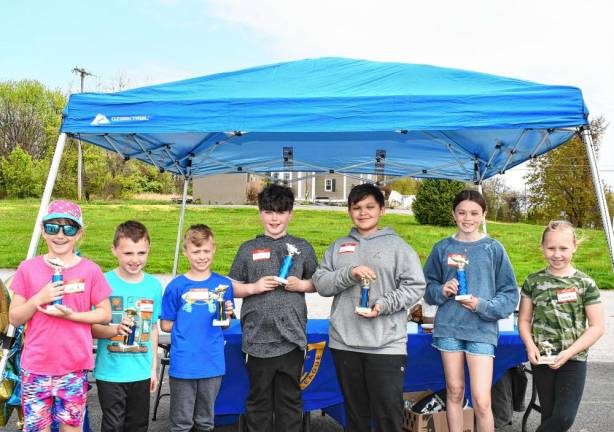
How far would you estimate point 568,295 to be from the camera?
3051mm

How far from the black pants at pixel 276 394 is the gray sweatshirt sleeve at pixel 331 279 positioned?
0.43 m

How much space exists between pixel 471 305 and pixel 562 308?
1.64ft

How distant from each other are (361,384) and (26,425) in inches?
68.4

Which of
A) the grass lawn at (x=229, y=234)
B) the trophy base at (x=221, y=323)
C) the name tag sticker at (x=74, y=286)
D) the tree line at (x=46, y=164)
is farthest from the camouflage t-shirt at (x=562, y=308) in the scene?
the tree line at (x=46, y=164)

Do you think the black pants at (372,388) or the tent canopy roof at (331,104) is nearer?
the black pants at (372,388)

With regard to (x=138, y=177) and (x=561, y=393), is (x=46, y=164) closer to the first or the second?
(x=138, y=177)

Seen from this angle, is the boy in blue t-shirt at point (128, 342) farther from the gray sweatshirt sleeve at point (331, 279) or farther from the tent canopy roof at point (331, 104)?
the gray sweatshirt sleeve at point (331, 279)

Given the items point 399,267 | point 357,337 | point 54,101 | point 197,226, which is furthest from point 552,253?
point 54,101

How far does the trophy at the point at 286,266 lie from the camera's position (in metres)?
3.08

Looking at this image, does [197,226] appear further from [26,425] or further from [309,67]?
[309,67]

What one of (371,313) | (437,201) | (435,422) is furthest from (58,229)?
(437,201)

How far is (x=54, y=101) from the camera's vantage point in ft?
154

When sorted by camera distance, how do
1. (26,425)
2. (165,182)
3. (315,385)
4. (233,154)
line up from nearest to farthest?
(26,425)
(315,385)
(233,154)
(165,182)

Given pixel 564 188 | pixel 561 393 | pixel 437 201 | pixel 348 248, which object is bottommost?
pixel 561 393
